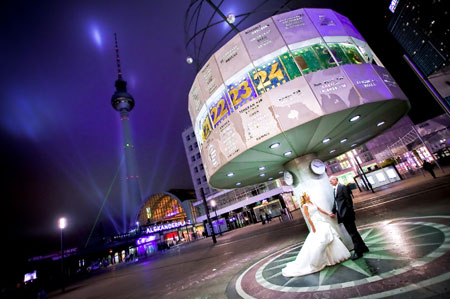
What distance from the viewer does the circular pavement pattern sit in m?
3.60

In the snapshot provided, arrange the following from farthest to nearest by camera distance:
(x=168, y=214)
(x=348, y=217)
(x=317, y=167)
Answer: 1. (x=168, y=214)
2. (x=317, y=167)
3. (x=348, y=217)

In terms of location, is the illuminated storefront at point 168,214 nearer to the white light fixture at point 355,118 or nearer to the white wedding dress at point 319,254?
the white wedding dress at point 319,254

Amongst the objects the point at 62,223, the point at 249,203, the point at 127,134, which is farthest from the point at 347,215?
the point at 127,134

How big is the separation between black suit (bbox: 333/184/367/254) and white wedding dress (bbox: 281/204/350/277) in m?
0.43

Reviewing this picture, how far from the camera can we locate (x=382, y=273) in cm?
417

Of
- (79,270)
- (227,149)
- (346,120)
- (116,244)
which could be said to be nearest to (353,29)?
(346,120)

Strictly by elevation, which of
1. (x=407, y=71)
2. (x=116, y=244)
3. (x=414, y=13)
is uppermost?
(x=414, y=13)

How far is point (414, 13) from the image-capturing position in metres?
50.4

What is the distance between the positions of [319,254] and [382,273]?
1.61m

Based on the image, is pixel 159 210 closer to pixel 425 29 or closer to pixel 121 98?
pixel 121 98

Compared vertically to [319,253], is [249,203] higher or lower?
higher

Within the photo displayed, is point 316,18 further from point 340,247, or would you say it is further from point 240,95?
point 340,247

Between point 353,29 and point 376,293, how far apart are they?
9.14m

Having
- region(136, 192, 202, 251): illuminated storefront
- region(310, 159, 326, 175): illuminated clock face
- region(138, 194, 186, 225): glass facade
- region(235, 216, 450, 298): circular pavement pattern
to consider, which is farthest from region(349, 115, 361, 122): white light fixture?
region(138, 194, 186, 225): glass facade
